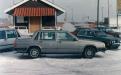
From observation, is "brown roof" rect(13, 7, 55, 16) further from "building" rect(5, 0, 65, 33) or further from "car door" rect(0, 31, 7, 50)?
"car door" rect(0, 31, 7, 50)

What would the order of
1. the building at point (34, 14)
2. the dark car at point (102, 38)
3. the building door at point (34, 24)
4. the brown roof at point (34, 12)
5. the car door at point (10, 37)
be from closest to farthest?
the car door at point (10, 37) → the dark car at point (102, 38) → the brown roof at point (34, 12) → the building at point (34, 14) → the building door at point (34, 24)

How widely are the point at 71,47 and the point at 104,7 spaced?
54490 mm

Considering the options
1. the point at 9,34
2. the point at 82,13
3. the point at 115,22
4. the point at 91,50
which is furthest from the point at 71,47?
the point at 115,22

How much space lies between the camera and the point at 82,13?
70500mm

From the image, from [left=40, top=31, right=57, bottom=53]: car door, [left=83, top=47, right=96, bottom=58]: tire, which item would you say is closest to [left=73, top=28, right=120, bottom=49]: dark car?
[left=83, top=47, right=96, bottom=58]: tire

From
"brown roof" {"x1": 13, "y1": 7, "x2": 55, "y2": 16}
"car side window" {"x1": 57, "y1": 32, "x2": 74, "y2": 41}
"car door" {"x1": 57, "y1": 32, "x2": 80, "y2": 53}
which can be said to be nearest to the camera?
"car door" {"x1": 57, "y1": 32, "x2": 80, "y2": 53}

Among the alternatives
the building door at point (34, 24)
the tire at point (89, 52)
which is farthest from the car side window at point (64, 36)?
the building door at point (34, 24)

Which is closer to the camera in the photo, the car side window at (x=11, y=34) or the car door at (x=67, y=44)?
the car door at (x=67, y=44)

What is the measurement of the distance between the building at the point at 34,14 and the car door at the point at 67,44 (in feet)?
64.6

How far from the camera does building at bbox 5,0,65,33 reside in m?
40.2

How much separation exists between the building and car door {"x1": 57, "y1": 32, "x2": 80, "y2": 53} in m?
19.7

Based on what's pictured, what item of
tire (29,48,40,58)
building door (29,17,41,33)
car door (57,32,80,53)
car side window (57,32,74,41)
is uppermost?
building door (29,17,41,33)

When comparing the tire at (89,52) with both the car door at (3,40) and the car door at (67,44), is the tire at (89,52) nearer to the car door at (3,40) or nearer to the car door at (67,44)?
the car door at (67,44)

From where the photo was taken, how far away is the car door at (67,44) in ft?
65.7
